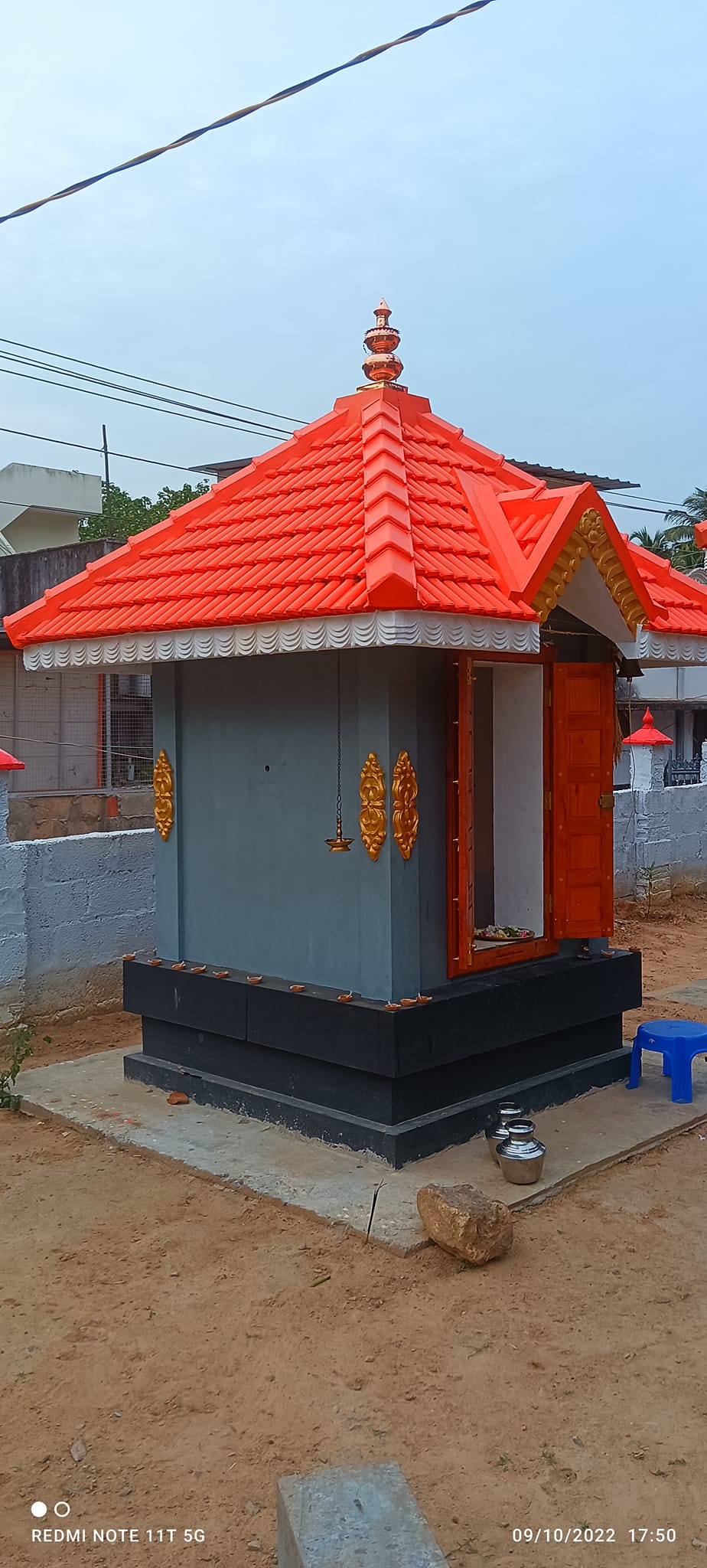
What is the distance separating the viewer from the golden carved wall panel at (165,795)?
6.96 metres

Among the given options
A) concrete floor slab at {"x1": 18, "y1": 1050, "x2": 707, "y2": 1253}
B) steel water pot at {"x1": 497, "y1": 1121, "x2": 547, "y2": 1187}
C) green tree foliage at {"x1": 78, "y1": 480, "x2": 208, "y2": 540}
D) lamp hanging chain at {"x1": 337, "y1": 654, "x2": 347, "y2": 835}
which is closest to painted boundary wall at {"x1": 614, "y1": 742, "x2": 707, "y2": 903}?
concrete floor slab at {"x1": 18, "y1": 1050, "x2": 707, "y2": 1253}

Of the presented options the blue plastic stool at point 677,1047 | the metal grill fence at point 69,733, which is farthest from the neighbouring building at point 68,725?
the blue plastic stool at point 677,1047

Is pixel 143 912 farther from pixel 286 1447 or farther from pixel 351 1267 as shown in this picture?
pixel 286 1447

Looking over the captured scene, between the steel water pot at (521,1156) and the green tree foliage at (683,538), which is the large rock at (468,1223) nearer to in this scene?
the steel water pot at (521,1156)

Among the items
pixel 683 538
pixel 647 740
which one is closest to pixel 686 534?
pixel 683 538

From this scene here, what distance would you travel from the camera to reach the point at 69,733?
17.2 m

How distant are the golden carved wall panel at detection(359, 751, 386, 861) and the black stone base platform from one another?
0.81 meters

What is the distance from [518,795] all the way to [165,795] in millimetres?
2103

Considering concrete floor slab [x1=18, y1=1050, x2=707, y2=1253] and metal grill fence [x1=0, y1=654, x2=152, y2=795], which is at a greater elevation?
metal grill fence [x1=0, y1=654, x2=152, y2=795]

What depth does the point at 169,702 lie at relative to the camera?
22.8 ft

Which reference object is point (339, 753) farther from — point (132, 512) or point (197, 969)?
point (132, 512)

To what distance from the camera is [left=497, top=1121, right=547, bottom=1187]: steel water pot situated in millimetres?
5387

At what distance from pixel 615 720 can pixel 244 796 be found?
2286 millimetres

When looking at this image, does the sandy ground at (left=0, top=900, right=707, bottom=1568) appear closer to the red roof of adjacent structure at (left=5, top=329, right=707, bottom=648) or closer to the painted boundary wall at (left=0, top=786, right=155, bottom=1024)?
the painted boundary wall at (left=0, top=786, right=155, bottom=1024)
